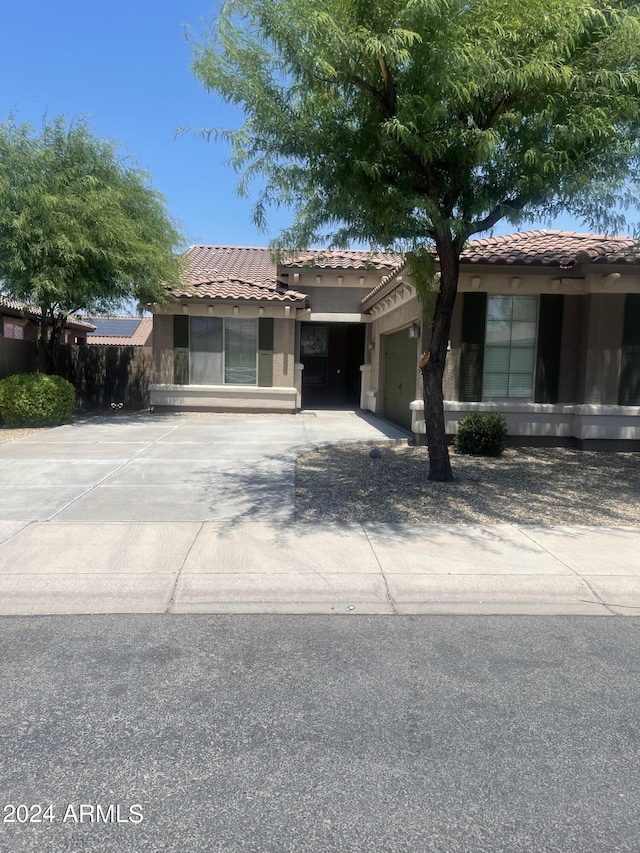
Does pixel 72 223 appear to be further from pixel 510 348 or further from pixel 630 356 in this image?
pixel 630 356

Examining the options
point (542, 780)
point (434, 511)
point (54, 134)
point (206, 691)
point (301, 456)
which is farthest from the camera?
point (54, 134)

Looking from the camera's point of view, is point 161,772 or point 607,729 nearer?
point 161,772

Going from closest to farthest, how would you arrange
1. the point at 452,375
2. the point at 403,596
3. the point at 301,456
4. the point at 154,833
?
the point at 154,833, the point at 403,596, the point at 301,456, the point at 452,375

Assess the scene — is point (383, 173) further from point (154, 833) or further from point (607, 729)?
point (154, 833)

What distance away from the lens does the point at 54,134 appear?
1431 centimetres

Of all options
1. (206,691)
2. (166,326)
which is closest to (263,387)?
(166,326)

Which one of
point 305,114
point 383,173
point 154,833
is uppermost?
point 305,114

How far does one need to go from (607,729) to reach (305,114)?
713cm

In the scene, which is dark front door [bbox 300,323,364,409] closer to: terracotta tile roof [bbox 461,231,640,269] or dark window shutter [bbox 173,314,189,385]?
dark window shutter [bbox 173,314,189,385]

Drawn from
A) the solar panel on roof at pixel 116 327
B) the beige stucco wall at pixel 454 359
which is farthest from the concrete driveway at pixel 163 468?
the solar panel on roof at pixel 116 327

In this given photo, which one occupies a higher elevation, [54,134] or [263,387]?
[54,134]

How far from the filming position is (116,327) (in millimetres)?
41562

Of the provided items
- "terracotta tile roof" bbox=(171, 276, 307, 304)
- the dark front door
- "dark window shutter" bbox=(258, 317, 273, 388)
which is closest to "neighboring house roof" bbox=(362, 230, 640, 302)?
"terracotta tile roof" bbox=(171, 276, 307, 304)

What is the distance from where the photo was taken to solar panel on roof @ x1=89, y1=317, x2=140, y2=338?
3912 centimetres
